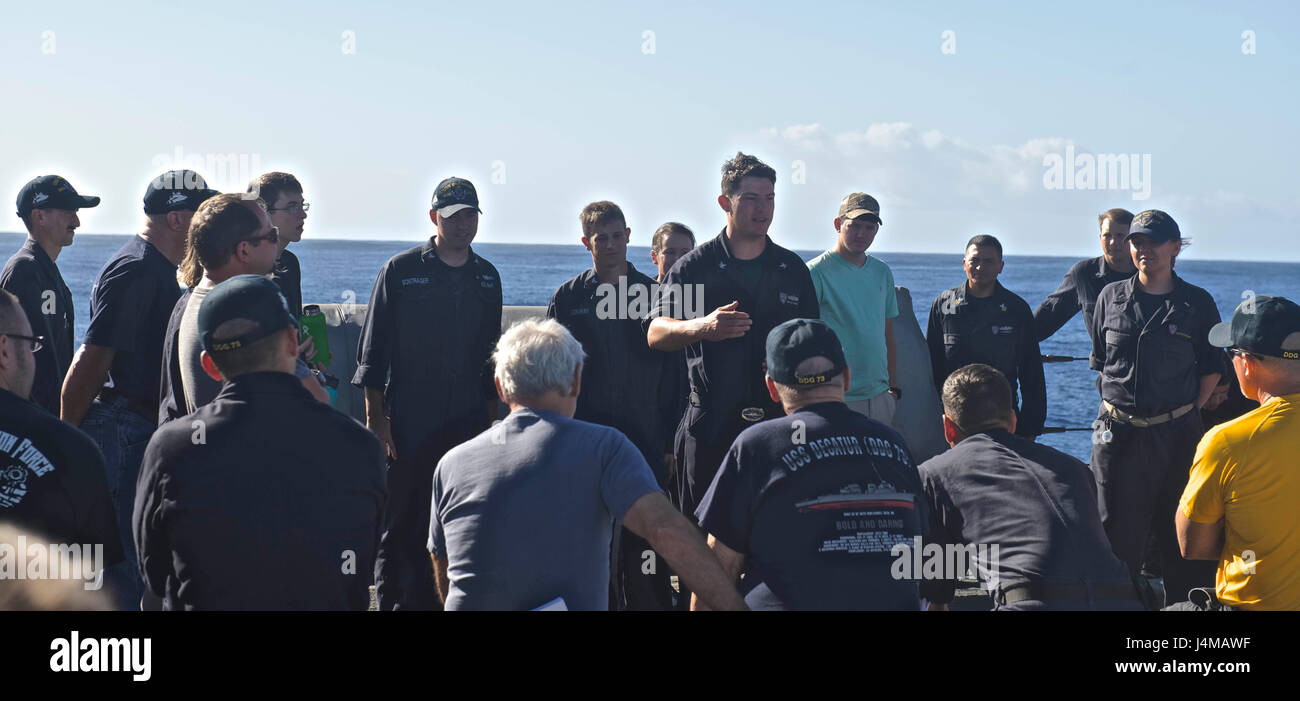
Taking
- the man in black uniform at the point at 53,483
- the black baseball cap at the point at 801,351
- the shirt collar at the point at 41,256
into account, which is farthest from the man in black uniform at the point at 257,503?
the shirt collar at the point at 41,256

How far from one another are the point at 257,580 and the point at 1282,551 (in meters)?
3.35

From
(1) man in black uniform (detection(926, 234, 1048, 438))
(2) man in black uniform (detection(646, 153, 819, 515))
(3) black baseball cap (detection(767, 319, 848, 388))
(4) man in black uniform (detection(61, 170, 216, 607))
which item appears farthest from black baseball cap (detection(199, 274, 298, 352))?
(1) man in black uniform (detection(926, 234, 1048, 438))

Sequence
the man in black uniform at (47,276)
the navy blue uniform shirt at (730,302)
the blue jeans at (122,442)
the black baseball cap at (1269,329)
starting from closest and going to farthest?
the black baseball cap at (1269,329)
the blue jeans at (122,442)
the man in black uniform at (47,276)
the navy blue uniform shirt at (730,302)

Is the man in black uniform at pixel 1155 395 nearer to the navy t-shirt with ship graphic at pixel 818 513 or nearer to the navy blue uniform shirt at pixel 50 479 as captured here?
the navy t-shirt with ship graphic at pixel 818 513

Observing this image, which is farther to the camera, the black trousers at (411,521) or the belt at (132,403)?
the black trousers at (411,521)

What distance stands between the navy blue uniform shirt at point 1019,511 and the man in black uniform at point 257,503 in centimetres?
198

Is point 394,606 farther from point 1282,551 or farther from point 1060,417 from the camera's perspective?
point 1060,417

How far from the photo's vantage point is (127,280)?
4.73m

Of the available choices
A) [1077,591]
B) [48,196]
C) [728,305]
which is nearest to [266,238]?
[48,196]

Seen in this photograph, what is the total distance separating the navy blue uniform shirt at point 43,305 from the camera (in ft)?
16.4

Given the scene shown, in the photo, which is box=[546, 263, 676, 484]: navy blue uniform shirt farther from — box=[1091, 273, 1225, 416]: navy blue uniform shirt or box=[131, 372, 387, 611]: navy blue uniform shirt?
box=[131, 372, 387, 611]: navy blue uniform shirt
